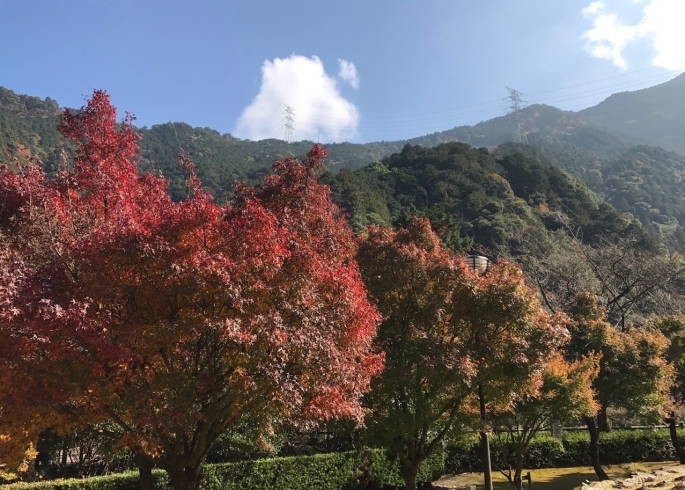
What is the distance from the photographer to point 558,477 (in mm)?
16875

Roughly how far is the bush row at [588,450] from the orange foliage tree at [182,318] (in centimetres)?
1367

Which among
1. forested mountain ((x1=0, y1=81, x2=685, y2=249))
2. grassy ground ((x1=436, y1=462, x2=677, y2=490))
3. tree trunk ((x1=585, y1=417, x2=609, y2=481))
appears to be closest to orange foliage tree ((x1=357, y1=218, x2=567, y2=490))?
forested mountain ((x1=0, y1=81, x2=685, y2=249))

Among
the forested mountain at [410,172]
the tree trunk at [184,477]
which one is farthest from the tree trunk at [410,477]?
the forested mountain at [410,172]

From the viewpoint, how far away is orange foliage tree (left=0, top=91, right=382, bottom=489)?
19.0ft

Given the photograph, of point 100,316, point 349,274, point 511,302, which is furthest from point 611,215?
point 100,316

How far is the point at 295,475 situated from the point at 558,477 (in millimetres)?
9362

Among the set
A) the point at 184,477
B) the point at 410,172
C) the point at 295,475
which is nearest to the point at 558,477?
the point at 295,475

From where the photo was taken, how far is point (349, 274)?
7.40 meters

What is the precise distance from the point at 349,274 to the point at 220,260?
85.5 inches

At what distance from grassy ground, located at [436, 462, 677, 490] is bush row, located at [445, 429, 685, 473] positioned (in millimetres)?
437

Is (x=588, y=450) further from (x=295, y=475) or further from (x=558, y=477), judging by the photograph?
(x=295, y=475)

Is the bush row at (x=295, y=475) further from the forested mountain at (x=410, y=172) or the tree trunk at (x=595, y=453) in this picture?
the forested mountain at (x=410, y=172)

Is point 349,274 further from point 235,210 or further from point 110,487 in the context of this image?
point 110,487

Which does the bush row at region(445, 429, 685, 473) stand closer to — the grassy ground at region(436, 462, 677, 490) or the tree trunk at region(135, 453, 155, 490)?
the grassy ground at region(436, 462, 677, 490)
